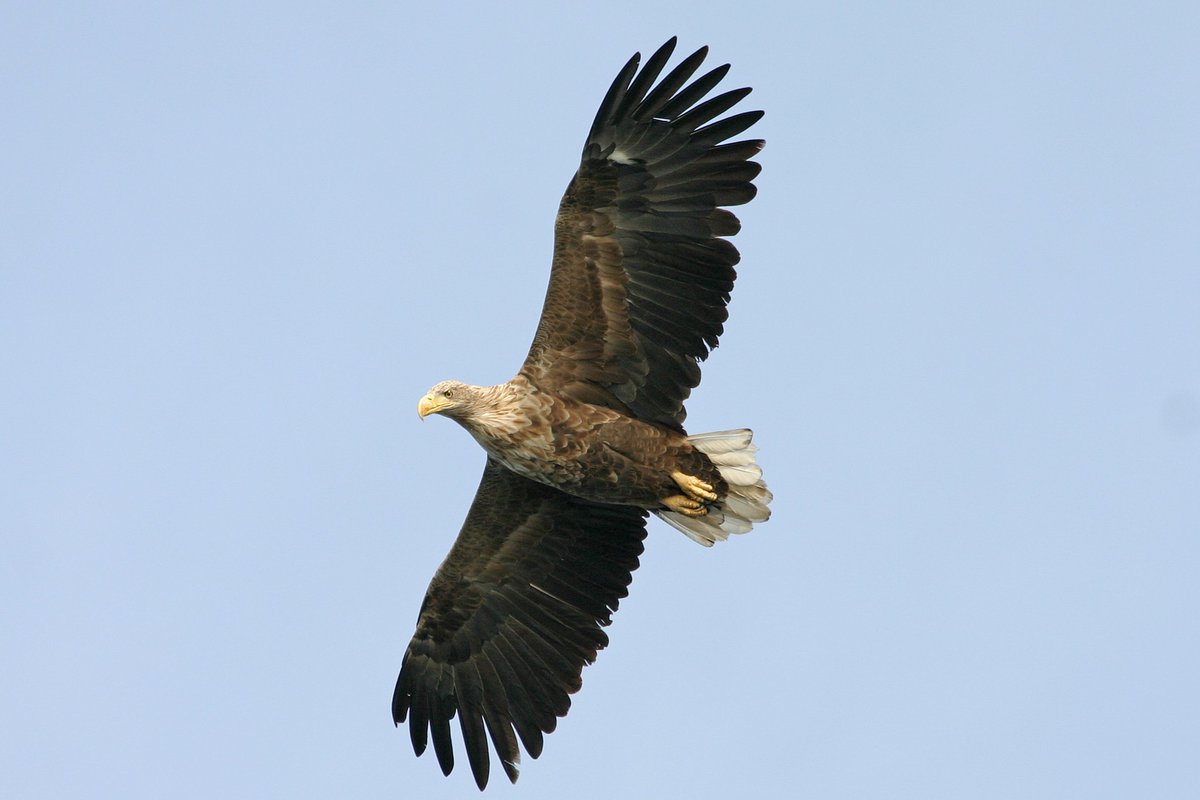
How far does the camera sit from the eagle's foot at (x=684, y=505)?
12758 mm

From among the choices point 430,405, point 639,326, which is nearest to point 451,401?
point 430,405

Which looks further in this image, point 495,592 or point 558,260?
point 495,592

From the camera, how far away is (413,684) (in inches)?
541

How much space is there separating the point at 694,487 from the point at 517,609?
1892 millimetres

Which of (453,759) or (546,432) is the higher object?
(546,432)

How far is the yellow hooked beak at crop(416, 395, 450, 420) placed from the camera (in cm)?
1230

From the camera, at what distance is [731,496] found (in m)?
13.0

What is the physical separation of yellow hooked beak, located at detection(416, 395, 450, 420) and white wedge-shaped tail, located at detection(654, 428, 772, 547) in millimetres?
1859

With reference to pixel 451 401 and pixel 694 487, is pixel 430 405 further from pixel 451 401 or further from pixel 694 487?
pixel 694 487

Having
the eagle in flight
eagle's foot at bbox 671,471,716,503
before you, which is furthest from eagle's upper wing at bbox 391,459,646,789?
eagle's foot at bbox 671,471,716,503

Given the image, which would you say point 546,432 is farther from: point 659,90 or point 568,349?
point 659,90

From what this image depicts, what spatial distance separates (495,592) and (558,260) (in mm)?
2861

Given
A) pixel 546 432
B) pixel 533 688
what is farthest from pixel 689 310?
pixel 533 688

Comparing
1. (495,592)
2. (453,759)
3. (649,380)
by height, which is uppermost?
(649,380)
